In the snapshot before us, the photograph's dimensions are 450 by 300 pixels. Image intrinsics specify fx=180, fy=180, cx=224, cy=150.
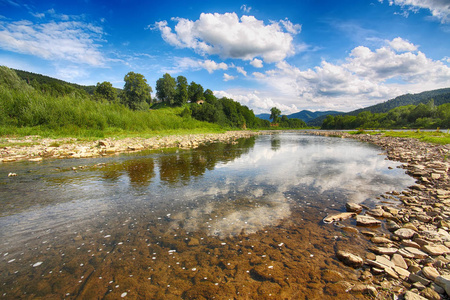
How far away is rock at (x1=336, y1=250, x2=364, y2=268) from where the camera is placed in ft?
10.5

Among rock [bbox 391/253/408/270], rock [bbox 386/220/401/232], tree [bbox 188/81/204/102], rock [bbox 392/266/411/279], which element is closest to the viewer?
rock [bbox 392/266/411/279]

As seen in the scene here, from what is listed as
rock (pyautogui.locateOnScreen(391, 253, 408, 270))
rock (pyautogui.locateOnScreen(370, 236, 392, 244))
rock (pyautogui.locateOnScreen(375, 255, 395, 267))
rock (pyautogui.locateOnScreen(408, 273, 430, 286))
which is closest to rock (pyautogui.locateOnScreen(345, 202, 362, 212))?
rock (pyautogui.locateOnScreen(370, 236, 392, 244))

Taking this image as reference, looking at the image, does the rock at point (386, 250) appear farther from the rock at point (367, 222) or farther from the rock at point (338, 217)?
the rock at point (338, 217)

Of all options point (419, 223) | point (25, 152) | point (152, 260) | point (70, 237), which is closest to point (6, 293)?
point (70, 237)

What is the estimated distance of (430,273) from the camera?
2.79 metres

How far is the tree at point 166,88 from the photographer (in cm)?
8612

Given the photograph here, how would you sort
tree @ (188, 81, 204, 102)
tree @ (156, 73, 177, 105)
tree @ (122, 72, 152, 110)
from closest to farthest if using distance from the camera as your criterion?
tree @ (122, 72, 152, 110) → tree @ (156, 73, 177, 105) → tree @ (188, 81, 204, 102)

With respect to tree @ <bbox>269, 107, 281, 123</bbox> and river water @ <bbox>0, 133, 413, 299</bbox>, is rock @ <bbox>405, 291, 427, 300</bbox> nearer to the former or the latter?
river water @ <bbox>0, 133, 413, 299</bbox>

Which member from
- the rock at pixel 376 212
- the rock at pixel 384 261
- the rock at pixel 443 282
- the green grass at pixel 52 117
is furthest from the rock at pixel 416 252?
the green grass at pixel 52 117

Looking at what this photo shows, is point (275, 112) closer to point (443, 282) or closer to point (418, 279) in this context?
point (418, 279)

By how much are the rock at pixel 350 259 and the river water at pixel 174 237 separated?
18 centimetres

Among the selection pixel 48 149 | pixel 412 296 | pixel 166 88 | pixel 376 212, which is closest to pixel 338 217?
pixel 376 212

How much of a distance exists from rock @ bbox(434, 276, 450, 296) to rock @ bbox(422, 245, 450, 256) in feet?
3.51

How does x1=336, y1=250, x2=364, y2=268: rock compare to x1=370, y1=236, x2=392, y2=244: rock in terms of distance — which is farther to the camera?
x1=370, y1=236, x2=392, y2=244: rock
